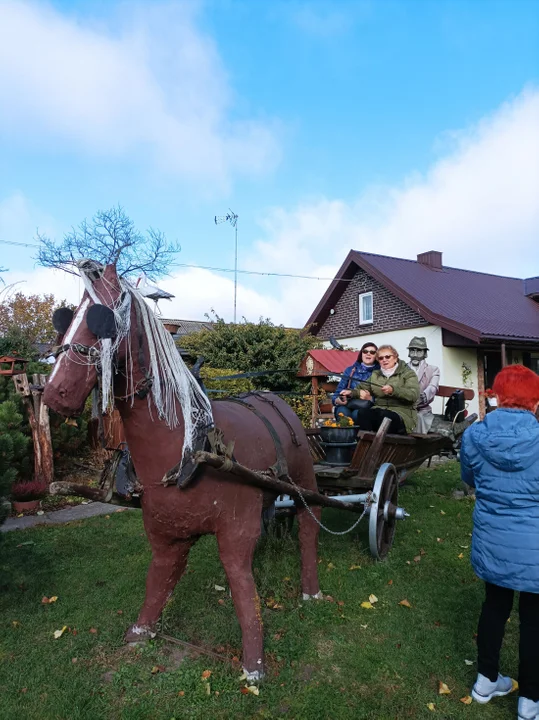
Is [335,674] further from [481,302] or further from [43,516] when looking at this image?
[481,302]

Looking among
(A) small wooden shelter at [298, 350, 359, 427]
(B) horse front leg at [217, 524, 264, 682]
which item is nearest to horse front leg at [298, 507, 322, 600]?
(B) horse front leg at [217, 524, 264, 682]

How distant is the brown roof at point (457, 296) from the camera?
45.2 feet

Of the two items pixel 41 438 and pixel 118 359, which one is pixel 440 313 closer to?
pixel 41 438

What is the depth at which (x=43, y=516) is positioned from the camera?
660 cm

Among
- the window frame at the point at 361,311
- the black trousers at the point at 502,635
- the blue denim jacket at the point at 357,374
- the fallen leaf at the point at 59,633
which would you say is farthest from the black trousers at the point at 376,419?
the window frame at the point at 361,311

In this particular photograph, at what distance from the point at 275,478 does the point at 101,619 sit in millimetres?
1818

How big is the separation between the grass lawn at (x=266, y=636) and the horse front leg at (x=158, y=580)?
11 cm

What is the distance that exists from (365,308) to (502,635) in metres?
14.9

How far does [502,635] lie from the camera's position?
2.74 m

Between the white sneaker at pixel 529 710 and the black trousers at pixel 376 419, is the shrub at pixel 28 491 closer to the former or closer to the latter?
the black trousers at pixel 376 419

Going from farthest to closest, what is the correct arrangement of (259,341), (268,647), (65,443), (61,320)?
(259,341), (65,443), (268,647), (61,320)

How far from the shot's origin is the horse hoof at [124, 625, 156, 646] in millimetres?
3279

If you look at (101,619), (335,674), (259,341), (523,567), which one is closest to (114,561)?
(101,619)

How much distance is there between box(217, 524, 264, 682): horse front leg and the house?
10.6 m
